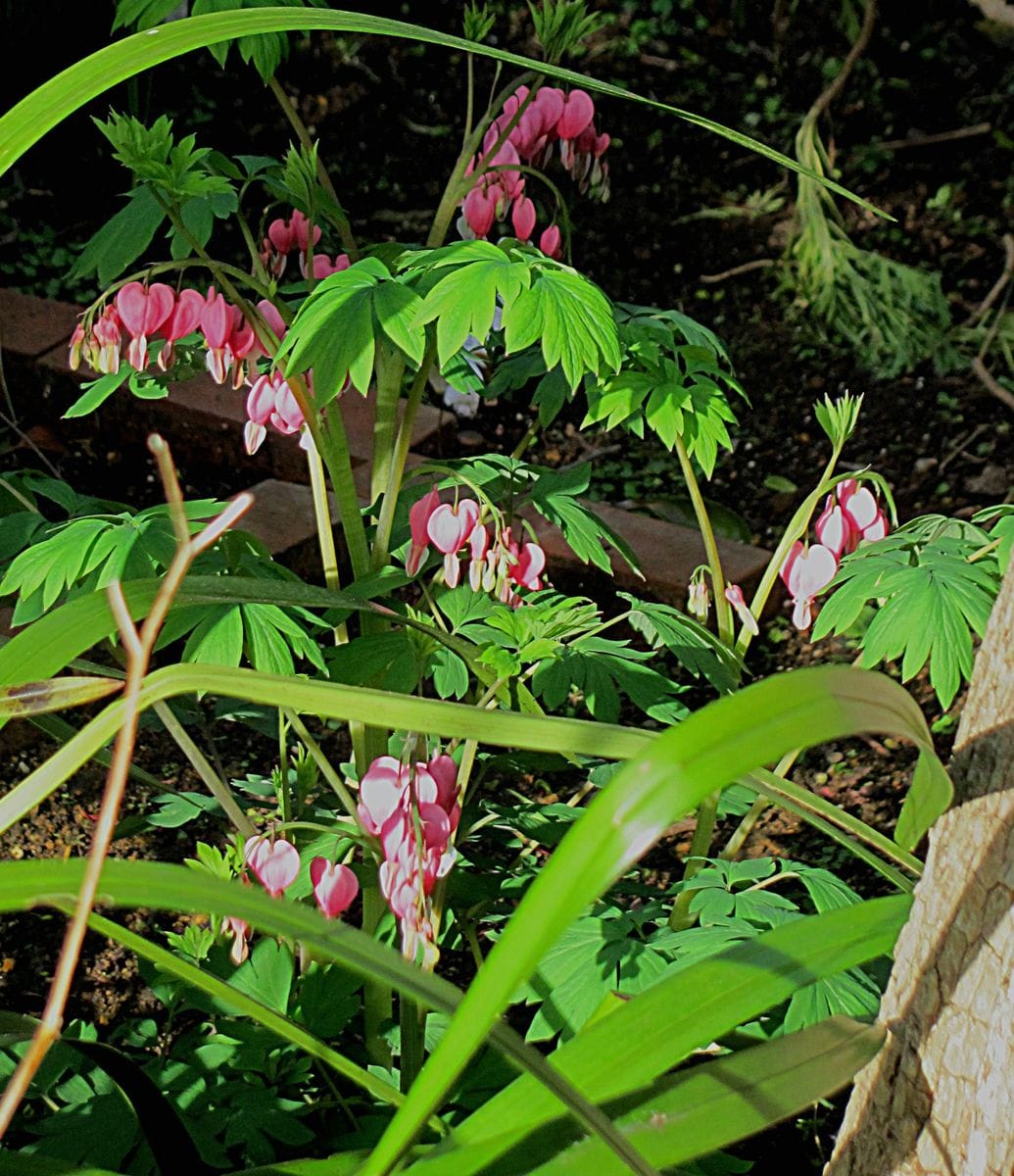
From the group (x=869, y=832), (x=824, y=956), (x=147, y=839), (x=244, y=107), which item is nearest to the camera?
(x=824, y=956)

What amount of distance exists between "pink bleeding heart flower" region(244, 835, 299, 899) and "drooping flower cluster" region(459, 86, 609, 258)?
663 millimetres

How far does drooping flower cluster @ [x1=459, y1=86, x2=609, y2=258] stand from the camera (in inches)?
51.8

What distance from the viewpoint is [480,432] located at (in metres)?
3.02

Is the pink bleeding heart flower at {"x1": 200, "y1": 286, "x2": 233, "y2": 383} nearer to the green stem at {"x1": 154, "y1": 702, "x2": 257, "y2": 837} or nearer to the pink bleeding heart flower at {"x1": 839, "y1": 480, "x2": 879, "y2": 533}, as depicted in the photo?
the green stem at {"x1": 154, "y1": 702, "x2": 257, "y2": 837}

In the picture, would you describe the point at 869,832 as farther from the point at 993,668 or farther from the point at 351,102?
the point at 351,102

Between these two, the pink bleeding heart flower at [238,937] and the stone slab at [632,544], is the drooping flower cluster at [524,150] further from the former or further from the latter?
the stone slab at [632,544]

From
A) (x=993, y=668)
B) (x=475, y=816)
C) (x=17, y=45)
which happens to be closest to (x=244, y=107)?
(x=17, y=45)

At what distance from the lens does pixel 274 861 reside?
104cm

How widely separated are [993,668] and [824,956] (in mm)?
154

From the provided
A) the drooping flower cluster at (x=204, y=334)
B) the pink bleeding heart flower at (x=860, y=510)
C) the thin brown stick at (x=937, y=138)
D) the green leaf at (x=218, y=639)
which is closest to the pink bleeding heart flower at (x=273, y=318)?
the drooping flower cluster at (x=204, y=334)

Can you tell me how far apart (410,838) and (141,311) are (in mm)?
531

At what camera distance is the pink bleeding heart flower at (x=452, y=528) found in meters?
1.12

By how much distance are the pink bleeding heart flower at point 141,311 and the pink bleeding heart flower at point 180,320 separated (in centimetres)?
2

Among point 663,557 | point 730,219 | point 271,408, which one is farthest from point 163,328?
point 730,219
